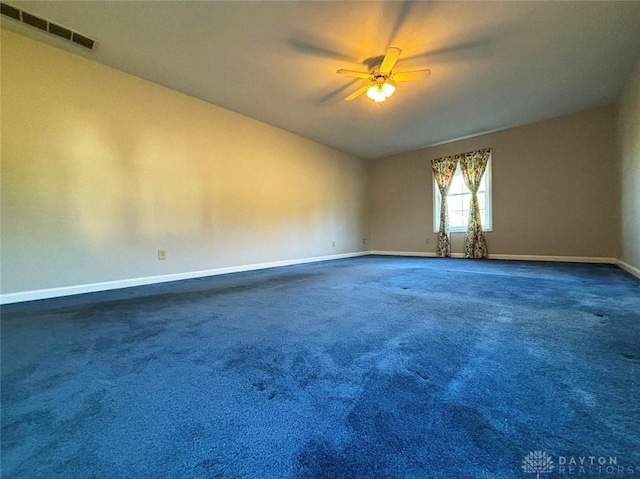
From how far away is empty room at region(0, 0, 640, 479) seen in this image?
30.6 inches

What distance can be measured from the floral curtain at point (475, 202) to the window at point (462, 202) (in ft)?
0.40

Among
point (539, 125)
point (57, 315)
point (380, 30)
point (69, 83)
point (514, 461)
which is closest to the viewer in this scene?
point (514, 461)

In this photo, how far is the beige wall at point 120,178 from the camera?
2535 mm

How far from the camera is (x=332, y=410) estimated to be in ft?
2.86

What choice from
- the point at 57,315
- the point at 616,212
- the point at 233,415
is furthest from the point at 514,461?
the point at 616,212

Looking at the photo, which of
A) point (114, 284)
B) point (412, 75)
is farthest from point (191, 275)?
point (412, 75)

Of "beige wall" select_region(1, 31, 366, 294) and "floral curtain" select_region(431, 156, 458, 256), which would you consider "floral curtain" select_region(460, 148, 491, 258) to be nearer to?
"floral curtain" select_region(431, 156, 458, 256)

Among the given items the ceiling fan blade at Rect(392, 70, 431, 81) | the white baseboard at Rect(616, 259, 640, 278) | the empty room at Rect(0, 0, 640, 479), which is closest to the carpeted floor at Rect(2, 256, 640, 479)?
the empty room at Rect(0, 0, 640, 479)

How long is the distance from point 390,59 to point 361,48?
36 cm

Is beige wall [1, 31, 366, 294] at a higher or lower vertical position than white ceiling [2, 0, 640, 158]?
lower

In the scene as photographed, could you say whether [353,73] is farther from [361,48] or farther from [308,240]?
[308,240]

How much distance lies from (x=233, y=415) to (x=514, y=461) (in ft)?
2.64

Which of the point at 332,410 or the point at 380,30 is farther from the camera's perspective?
the point at 380,30

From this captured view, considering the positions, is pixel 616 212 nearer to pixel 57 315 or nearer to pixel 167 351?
pixel 167 351
